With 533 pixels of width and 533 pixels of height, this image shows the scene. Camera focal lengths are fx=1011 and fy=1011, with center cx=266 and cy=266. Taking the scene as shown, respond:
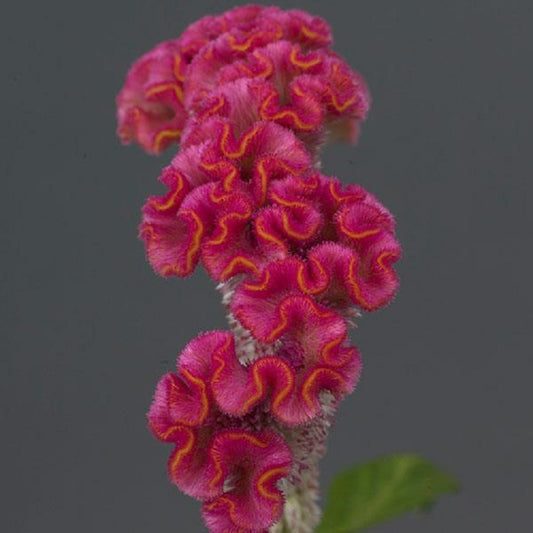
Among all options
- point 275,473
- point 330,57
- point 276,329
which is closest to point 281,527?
point 275,473

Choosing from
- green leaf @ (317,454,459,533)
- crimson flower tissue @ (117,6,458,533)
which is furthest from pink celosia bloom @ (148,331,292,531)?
green leaf @ (317,454,459,533)

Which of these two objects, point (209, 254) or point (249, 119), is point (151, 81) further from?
point (209, 254)

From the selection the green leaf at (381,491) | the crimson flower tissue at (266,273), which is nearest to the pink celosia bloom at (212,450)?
the crimson flower tissue at (266,273)

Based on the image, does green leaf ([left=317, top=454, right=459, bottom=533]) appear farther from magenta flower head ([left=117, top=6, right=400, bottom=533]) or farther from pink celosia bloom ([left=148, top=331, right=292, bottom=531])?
pink celosia bloom ([left=148, top=331, right=292, bottom=531])

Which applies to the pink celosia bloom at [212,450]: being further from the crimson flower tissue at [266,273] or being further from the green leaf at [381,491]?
the green leaf at [381,491]

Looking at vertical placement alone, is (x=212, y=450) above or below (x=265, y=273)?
below

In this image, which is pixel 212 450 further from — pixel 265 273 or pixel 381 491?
pixel 381 491

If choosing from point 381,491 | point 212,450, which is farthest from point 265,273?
point 381,491
